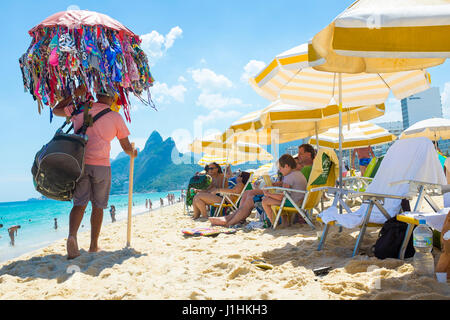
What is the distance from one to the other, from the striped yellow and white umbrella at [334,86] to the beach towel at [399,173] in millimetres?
1253

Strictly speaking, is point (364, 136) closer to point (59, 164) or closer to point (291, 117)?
point (291, 117)

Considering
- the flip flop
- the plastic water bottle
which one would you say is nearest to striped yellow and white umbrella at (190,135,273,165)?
the flip flop

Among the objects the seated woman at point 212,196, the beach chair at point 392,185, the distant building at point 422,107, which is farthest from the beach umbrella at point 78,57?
the distant building at point 422,107

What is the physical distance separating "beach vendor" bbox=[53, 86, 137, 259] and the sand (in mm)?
327

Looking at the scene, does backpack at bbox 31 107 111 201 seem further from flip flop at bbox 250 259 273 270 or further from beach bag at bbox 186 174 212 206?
beach bag at bbox 186 174 212 206

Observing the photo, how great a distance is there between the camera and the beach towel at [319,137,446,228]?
2844mm

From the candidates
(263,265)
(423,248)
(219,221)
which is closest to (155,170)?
(219,221)

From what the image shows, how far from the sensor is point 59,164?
8.75 feet

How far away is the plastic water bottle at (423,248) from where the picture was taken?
2.06 meters

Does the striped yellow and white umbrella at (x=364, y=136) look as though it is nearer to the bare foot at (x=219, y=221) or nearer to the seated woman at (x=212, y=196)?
the seated woman at (x=212, y=196)

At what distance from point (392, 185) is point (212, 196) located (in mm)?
3961

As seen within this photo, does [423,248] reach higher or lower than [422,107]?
lower
